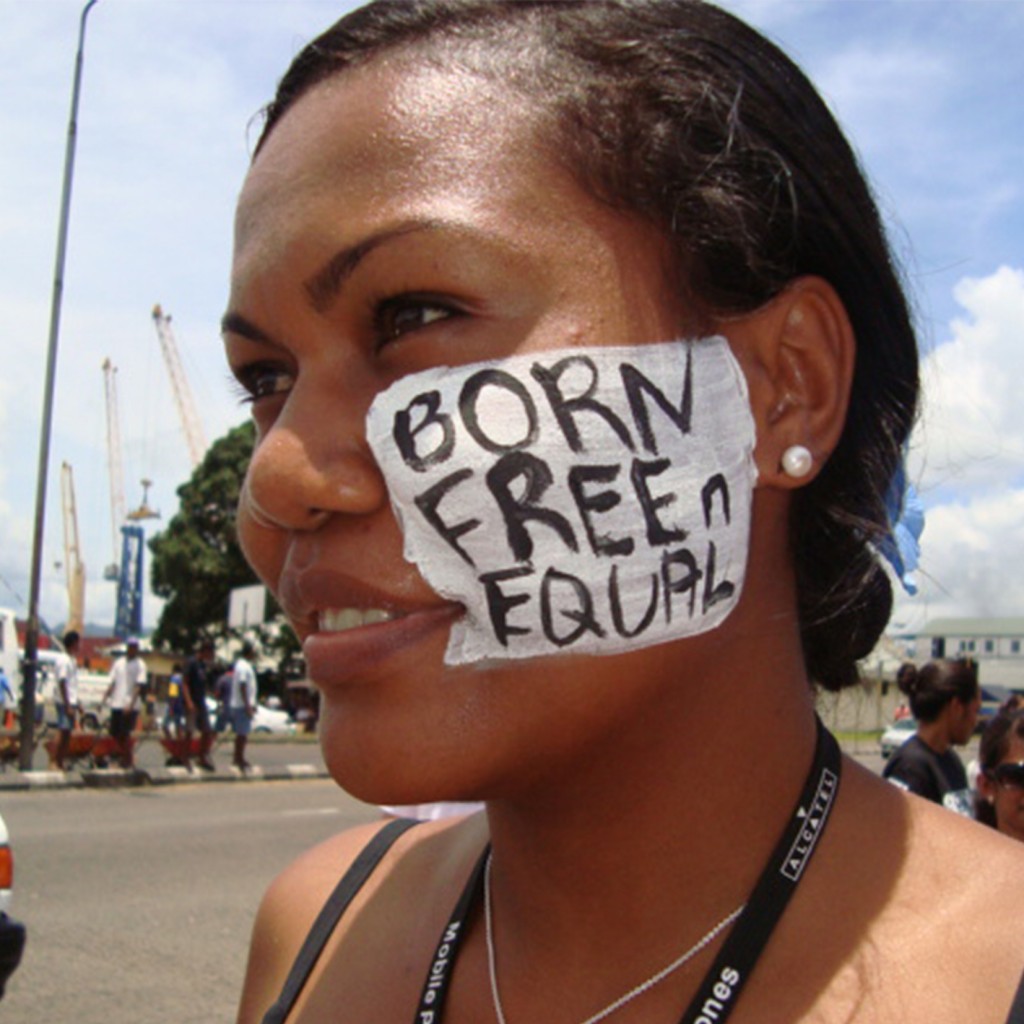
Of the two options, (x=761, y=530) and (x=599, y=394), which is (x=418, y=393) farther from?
(x=761, y=530)

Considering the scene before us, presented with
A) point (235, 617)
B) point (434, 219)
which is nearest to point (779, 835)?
point (434, 219)

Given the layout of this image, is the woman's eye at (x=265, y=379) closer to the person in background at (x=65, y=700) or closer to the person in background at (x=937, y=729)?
the person in background at (x=937, y=729)

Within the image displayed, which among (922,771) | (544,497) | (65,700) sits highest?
(544,497)

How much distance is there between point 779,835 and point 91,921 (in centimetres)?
624

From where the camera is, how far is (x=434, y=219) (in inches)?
52.3

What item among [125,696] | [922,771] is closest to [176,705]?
[125,696]

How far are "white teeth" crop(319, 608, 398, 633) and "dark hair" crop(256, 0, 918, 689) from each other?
0.51m

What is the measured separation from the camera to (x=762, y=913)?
136 cm

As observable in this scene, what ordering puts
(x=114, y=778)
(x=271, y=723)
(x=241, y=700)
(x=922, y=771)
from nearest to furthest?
(x=922, y=771), (x=114, y=778), (x=241, y=700), (x=271, y=723)

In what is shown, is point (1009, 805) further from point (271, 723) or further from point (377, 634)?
point (271, 723)

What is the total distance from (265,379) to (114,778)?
13.5m

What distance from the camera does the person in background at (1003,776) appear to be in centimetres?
364

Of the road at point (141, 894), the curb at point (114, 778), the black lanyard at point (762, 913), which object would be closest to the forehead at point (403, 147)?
the black lanyard at point (762, 913)

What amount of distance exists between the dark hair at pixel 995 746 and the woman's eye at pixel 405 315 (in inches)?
126
